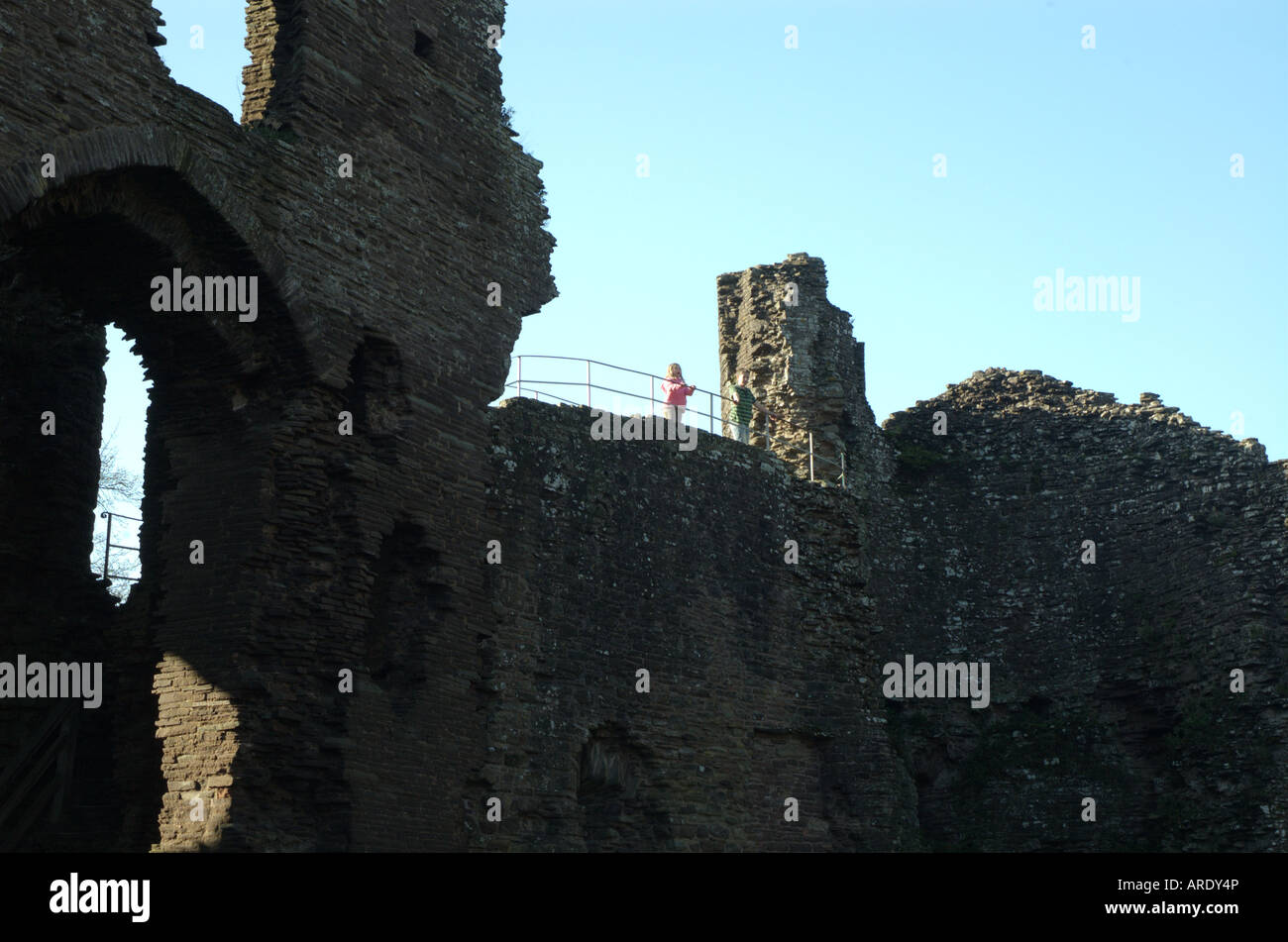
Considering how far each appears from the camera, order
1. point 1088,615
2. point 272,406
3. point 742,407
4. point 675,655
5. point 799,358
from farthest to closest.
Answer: point 1088,615, point 799,358, point 742,407, point 675,655, point 272,406

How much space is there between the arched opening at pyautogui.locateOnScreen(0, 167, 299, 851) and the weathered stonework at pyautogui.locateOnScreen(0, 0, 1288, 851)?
3 centimetres

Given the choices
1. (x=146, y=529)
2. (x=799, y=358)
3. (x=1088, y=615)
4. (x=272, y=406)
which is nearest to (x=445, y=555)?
(x=272, y=406)

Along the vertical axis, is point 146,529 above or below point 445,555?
above

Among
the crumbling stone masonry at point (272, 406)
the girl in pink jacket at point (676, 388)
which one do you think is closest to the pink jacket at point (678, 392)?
the girl in pink jacket at point (676, 388)

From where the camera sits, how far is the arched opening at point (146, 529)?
13.3 m

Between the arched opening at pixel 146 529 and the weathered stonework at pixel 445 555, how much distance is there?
0.03m

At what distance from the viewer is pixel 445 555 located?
15.5 m

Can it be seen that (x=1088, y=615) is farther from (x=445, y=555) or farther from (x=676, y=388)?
(x=445, y=555)

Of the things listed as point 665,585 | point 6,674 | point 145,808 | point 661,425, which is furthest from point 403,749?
point 661,425

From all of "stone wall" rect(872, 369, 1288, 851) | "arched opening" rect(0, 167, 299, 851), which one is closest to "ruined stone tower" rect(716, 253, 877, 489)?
"stone wall" rect(872, 369, 1288, 851)

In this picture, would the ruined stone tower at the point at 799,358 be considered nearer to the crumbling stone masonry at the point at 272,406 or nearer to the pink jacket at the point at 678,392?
the pink jacket at the point at 678,392

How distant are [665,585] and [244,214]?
6.93 metres

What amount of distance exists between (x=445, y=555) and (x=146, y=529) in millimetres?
2650

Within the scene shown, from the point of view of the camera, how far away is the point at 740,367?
81.0 feet
